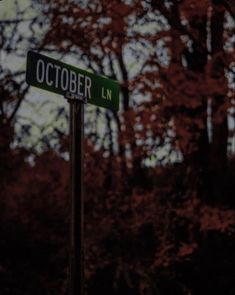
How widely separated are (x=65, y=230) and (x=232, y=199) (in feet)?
13.0

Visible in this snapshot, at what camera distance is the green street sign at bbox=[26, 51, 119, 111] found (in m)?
3.94

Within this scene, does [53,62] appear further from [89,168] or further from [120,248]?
[89,168]

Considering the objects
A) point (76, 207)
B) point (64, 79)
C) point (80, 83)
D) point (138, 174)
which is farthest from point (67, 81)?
point (138, 174)

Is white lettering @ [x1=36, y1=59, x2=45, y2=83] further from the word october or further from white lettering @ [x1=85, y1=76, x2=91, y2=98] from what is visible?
white lettering @ [x1=85, y1=76, x2=91, y2=98]

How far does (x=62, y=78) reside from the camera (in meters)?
4.06

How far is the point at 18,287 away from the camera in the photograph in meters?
12.9

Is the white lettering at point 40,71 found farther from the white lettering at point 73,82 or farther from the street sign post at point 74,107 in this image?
the white lettering at point 73,82

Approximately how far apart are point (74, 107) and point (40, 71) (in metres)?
0.31

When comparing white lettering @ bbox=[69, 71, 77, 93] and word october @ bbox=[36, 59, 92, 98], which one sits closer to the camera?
word october @ bbox=[36, 59, 92, 98]

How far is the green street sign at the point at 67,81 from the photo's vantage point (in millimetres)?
3936

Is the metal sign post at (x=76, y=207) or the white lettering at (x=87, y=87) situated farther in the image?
the white lettering at (x=87, y=87)

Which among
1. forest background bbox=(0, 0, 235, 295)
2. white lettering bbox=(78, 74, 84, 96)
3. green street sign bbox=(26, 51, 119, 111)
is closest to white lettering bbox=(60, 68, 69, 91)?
green street sign bbox=(26, 51, 119, 111)

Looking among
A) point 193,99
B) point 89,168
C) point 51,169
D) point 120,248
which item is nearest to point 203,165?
point 193,99

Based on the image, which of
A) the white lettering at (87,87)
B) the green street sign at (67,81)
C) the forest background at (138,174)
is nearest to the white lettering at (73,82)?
the green street sign at (67,81)
